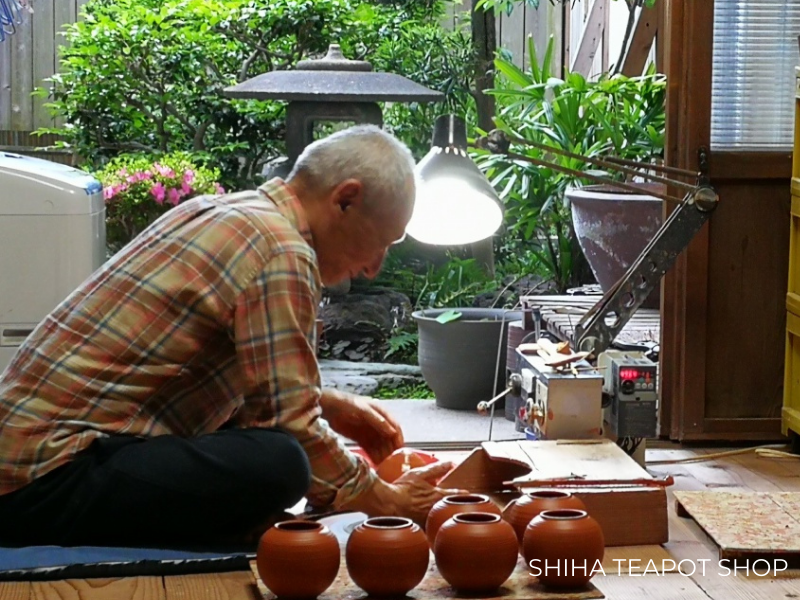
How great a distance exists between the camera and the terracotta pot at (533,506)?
2256mm

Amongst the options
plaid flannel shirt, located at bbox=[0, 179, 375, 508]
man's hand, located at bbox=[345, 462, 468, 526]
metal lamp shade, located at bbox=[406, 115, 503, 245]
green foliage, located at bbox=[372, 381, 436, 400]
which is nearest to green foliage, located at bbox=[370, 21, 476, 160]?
green foliage, located at bbox=[372, 381, 436, 400]

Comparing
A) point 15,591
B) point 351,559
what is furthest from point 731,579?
point 15,591

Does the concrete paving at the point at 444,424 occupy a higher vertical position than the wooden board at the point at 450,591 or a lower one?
lower

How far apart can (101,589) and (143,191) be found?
295 cm

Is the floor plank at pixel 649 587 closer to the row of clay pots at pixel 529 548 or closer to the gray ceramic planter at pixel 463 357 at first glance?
the row of clay pots at pixel 529 548

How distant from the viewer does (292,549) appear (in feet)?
6.70

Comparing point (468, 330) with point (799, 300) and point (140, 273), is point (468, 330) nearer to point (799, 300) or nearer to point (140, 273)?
point (799, 300)

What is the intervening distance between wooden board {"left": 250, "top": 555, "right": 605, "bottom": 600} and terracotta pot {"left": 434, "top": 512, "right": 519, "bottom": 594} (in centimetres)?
3

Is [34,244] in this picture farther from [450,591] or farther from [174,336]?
[450,591]

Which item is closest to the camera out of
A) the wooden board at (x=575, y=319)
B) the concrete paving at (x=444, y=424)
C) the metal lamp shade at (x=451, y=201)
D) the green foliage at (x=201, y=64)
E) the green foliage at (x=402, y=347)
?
the metal lamp shade at (x=451, y=201)

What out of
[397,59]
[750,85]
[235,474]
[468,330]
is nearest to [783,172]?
[750,85]

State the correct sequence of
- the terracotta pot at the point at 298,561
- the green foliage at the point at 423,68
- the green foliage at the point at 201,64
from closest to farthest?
the terracotta pot at the point at 298,561
the green foliage at the point at 201,64
the green foliage at the point at 423,68

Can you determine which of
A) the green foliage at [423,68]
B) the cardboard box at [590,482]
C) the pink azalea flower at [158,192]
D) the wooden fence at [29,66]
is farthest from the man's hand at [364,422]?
the wooden fence at [29,66]

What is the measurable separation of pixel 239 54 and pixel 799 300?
378cm
